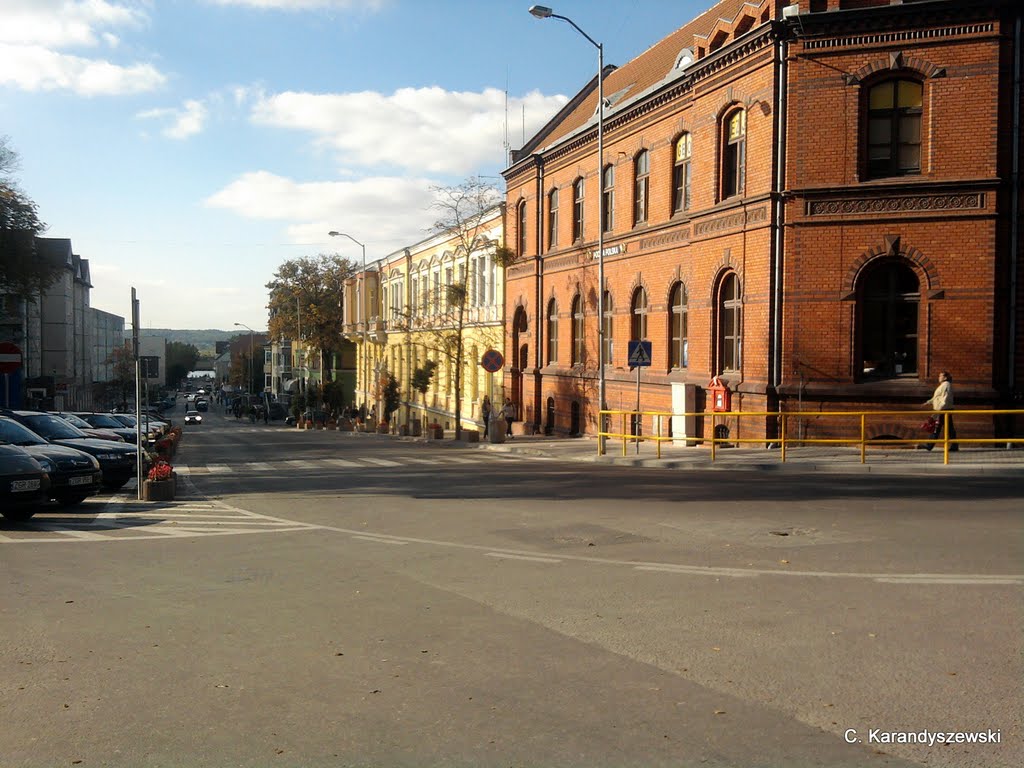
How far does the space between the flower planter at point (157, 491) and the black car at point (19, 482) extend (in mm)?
3010

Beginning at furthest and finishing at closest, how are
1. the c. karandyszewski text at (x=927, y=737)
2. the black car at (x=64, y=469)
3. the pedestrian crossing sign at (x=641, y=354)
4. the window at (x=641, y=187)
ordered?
the window at (x=641, y=187), the pedestrian crossing sign at (x=641, y=354), the black car at (x=64, y=469), the c. karandyszewski text at (x=927, y=737)

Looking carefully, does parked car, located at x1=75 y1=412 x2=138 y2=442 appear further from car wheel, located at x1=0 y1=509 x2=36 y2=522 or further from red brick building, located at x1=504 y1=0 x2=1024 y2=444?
red brick building, located at x1=504 y1=0 x2=1024 y2=444

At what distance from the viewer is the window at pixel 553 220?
39.1m

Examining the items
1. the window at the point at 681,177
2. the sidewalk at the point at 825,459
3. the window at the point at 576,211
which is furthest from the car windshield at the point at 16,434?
the window at the point at 576,211

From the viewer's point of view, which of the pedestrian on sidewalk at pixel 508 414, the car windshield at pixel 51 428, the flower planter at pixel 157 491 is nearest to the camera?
the flower planter at pixel 157 491

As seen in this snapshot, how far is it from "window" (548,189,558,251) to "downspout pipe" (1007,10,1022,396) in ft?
62.2

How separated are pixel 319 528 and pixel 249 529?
1026 mm

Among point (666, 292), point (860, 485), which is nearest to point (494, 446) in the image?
point (666, 292)

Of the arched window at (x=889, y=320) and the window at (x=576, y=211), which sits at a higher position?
the window at (x=576, y=211)

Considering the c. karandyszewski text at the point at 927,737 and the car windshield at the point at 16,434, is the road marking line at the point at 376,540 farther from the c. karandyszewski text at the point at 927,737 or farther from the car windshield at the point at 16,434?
the car windshield at the point at 16,434

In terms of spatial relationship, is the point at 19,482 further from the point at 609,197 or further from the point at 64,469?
the point at 609,197

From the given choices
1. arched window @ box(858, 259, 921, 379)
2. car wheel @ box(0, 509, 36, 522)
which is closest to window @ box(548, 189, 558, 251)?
arched window @ box(858, 259, 921, 379)

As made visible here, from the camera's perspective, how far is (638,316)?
32500 millimetres

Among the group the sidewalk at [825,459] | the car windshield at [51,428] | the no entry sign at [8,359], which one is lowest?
the sidewalk at [825,459]
